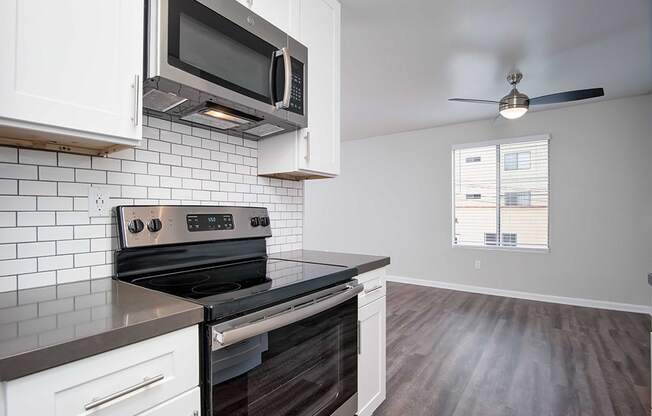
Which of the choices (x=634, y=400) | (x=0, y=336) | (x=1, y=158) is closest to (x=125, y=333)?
→ (x=0, y=336)

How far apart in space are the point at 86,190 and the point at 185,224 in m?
0.37

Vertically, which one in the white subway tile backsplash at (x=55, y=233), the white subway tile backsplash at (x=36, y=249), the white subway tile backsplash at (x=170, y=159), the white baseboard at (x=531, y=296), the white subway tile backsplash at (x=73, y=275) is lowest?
the white baseboard at (x=531, y=296)

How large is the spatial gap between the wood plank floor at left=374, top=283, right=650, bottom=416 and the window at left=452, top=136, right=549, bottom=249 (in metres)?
1.00

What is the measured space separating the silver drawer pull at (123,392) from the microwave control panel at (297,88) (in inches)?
47.2

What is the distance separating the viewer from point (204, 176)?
1628 mm

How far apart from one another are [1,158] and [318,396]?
139 cm

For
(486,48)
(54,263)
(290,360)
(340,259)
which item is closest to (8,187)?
(54,263)

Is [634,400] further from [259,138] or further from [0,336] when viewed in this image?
[0,336]

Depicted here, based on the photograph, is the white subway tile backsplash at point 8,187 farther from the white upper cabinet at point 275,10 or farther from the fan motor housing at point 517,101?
the fan motor housing at point 517,101

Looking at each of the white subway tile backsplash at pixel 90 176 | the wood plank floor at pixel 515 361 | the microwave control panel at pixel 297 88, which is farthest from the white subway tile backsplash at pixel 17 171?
the wood plank floor at pixel 515 361

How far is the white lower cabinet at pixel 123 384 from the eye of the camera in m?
0.62

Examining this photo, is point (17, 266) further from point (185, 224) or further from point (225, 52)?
point (225, 52)

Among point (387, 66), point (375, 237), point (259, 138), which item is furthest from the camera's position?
point (375, 237)

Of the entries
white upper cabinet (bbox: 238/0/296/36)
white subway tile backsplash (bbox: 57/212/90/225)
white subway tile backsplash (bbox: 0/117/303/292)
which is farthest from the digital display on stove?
white upper cabinet (bbox: 238/0/296/36)
